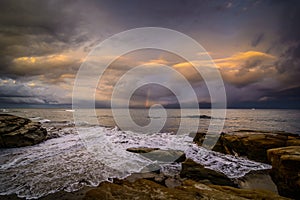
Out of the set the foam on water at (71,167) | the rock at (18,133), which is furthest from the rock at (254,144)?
the rock at (18,133)

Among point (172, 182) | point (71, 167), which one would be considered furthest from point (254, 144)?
point (71, 167)

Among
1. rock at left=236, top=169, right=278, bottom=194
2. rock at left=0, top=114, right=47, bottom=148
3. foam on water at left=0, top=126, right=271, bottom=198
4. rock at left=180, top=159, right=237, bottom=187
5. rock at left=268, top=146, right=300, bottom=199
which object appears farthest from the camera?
rock at left=0, top=114, right=47, bottom=148

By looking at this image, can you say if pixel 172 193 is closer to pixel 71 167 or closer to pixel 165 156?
pixel 165 156

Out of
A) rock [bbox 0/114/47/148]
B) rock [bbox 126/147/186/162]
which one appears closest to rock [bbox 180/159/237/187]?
rock [bbox 126/147/186/162]

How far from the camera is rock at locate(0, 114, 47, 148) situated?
15.3m

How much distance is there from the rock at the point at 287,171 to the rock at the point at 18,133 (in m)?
19.3

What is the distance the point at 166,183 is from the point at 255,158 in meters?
9.51

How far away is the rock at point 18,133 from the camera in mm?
15277

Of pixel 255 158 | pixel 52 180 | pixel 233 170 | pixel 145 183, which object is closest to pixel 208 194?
pixel 145 183

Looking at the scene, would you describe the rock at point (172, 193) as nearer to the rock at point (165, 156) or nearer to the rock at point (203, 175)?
the rock at point (203, 175)

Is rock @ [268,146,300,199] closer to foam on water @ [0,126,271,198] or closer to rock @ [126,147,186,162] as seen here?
foam on water @ [0,126,271,198]

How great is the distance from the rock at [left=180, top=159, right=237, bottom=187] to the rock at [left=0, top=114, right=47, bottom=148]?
1516 centimetres

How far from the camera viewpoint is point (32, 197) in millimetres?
6348

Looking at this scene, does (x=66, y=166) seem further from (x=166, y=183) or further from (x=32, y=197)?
(x=166, y=183)
